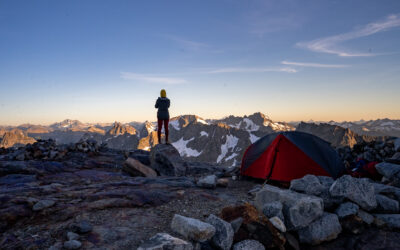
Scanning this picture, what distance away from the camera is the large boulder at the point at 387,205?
6367 mm

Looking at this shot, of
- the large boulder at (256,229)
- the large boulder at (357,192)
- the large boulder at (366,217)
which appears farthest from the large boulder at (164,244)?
the large boulder at (366,217)

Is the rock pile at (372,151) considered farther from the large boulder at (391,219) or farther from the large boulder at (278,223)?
the large boulder at (278,223)

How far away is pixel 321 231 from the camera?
5660 mm

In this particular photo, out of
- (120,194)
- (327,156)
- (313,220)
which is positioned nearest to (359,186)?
(313,220)

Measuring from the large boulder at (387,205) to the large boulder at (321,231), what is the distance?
1.68 m

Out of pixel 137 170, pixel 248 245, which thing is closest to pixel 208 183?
pixel 248 245

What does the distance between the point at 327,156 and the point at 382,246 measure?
22.4 feet

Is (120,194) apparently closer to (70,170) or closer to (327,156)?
(70,170)

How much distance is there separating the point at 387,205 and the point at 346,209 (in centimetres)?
142

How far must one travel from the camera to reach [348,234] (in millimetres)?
5930

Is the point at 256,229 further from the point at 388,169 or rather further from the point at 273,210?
the point at 388,169

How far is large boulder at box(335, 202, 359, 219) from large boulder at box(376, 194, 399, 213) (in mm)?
960

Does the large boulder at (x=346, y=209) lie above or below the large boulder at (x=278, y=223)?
above

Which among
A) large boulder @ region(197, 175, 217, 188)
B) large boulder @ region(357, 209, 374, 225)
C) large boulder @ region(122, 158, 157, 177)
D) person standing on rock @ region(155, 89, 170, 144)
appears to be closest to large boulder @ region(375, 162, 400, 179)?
large boulder @ region(357, 209, 374, 225)
